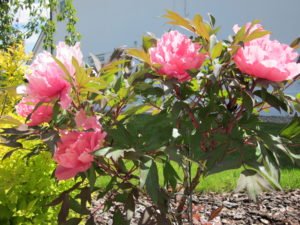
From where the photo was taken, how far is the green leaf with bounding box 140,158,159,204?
4.46ft

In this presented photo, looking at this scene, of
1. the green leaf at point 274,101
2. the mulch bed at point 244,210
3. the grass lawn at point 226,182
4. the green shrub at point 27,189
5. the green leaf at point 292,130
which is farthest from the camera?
the grass lawn at point 226,182

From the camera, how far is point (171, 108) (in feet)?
5.30

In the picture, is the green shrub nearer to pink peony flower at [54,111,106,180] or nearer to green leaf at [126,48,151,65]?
pink peony flower at [54,111,106,180]

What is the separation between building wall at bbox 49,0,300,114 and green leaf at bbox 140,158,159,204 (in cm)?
1018

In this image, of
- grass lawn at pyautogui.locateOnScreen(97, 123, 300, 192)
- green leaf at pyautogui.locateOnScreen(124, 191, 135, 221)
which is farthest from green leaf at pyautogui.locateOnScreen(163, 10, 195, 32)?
grass lawn at pyautogui.locateOnScreen(97, 123, 300, 192)

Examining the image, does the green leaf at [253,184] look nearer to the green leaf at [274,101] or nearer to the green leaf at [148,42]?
the green leaf at [274,101]

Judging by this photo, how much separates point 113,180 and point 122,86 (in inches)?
12.3

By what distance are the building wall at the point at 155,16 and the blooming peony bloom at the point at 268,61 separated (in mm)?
10077

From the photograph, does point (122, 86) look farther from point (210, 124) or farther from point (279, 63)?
point (279, 63)

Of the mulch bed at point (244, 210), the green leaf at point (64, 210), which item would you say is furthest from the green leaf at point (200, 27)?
the mulch bed at point (244, 210)

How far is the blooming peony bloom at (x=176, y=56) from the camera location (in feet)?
4.66

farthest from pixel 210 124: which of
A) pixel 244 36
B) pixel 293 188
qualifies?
pixel 293 188

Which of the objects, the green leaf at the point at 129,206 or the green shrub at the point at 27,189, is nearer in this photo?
the green leaf at the point at 129,206

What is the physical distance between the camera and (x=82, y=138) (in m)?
1.43
